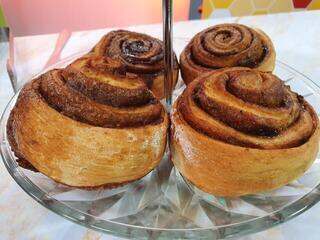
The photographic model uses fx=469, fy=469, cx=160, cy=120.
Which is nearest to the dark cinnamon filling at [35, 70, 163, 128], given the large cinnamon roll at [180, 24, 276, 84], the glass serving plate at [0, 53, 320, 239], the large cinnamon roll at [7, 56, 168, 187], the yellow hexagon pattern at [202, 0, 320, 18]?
the large cinnamon roll at [7, 56, 168, 187]

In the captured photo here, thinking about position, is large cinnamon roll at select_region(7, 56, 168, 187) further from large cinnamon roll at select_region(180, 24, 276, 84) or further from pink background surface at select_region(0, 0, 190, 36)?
pink background surface at select_region(0, 0, 190, 36)

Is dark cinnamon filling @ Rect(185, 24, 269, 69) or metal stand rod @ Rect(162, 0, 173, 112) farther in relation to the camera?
dark cinnamon filling @ Rect(185, 24, 269, 69)

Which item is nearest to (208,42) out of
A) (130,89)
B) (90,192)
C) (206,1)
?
(130,89)

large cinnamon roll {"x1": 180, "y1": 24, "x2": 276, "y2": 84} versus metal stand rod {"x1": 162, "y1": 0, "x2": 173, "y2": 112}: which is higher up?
metal stand rod {"x1": 162, "y1": 0, "x2": 173, "y2": 112}

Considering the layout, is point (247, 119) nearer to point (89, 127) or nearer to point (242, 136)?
point (242, 136)

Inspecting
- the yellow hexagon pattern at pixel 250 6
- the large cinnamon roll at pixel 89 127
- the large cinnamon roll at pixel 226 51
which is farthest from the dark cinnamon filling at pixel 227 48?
the yellow hexagon pattern at pixel 250 6

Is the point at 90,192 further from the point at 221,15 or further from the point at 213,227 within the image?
the point at 221,15

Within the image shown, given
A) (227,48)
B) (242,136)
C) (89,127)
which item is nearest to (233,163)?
(242,136)
